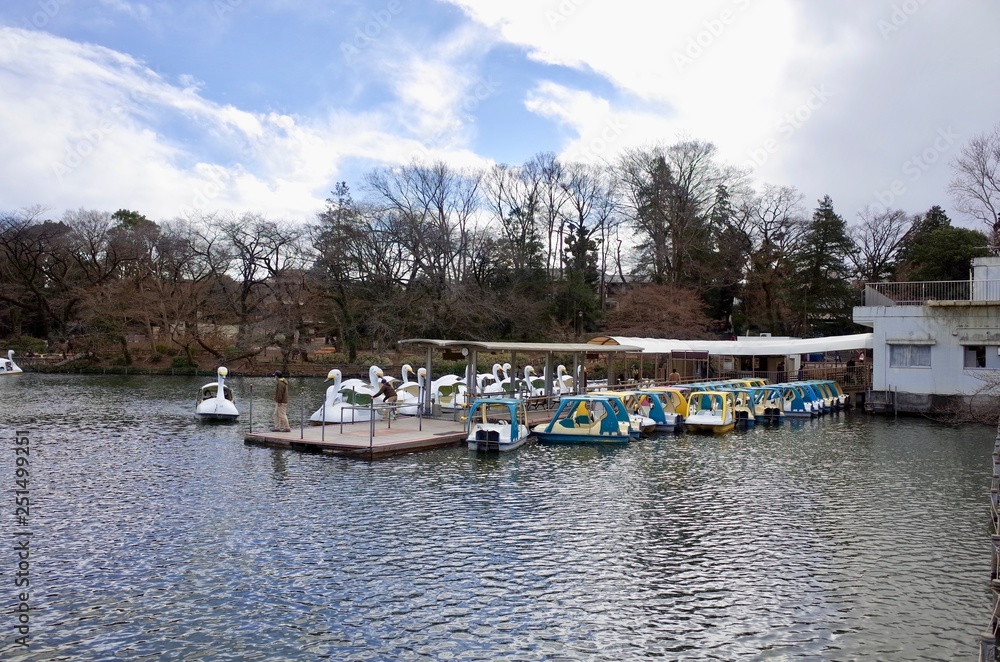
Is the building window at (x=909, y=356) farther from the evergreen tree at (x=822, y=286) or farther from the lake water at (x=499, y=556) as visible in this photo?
the evergreen tree at (x=822, y=286)

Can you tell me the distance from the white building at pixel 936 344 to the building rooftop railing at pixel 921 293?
4 cm

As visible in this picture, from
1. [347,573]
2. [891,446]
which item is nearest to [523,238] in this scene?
[891,446]

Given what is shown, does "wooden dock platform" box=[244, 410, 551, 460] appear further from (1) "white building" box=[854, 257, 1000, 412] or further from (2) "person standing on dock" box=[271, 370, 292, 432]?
(1) "white building" box=[854, 257, 1000, 412]

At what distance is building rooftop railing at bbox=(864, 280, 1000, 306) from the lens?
31.7m

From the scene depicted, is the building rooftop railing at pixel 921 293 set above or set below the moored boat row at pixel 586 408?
above

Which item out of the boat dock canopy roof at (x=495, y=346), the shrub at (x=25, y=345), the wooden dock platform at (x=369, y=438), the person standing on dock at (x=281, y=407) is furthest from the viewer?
the shrub at (x=25, y=345)

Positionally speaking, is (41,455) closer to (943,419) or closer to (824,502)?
(824,502)

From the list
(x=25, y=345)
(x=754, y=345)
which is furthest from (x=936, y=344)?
(x=25, y=345)

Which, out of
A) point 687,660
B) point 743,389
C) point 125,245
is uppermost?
point 125,245

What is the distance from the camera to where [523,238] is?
63375 millimetres

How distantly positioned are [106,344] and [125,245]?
8122mm

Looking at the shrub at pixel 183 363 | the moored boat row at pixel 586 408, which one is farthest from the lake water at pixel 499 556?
the shrub at pixel 183 363

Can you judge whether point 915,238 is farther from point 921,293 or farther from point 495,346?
point 495,346

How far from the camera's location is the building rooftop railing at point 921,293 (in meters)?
31.7
